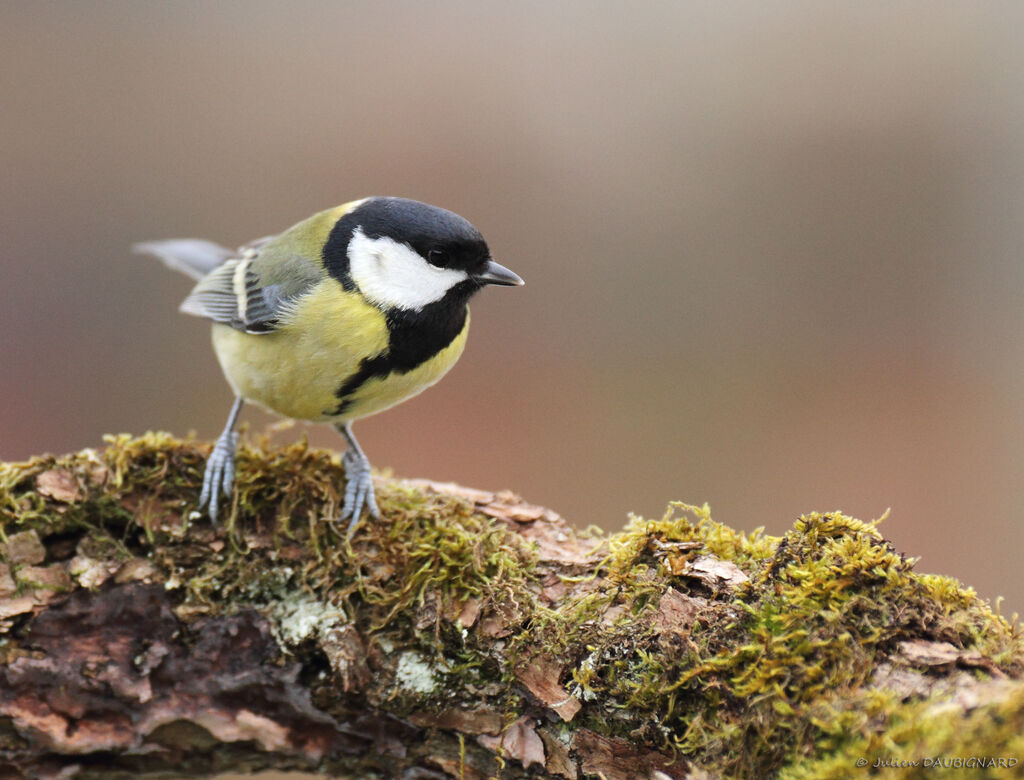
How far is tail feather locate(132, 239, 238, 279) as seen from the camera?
311 centimetres

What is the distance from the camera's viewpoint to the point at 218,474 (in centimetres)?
225

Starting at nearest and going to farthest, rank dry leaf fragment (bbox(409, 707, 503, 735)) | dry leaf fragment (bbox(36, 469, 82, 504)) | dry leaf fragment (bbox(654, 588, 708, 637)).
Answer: dry leaf fragment (bbox(654, 588, 708, 637)) → dry leaf fragment (bbox(409, 707, 503, 735)) → dry leaf fragment (bbox(36, 469, 82, 504))

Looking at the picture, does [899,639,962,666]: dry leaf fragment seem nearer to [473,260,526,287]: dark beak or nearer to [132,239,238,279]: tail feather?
[473,260,526,287]: dark beak

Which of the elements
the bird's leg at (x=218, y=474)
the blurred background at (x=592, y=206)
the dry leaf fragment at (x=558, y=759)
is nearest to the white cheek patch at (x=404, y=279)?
the bird's leg at (x=218, y=474)

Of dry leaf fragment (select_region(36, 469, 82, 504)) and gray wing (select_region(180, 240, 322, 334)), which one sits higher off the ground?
gray wing (select_region(180, 240, 322, 334))

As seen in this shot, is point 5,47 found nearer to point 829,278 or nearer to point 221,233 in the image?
point 221,233

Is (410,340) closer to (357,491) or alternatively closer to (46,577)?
(357,491)

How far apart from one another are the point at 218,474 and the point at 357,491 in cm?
37

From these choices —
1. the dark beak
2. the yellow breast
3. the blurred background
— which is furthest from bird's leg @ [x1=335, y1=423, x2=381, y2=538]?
the blurred background

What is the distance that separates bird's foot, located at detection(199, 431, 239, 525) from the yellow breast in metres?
0.18

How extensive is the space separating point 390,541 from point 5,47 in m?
4.94

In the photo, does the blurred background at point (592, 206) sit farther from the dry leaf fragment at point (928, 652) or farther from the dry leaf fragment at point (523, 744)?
the dry leaf fragment at point (928, 652)

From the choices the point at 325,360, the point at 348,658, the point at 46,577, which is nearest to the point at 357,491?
the point at 325,360

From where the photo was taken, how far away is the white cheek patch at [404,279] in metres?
2.22
